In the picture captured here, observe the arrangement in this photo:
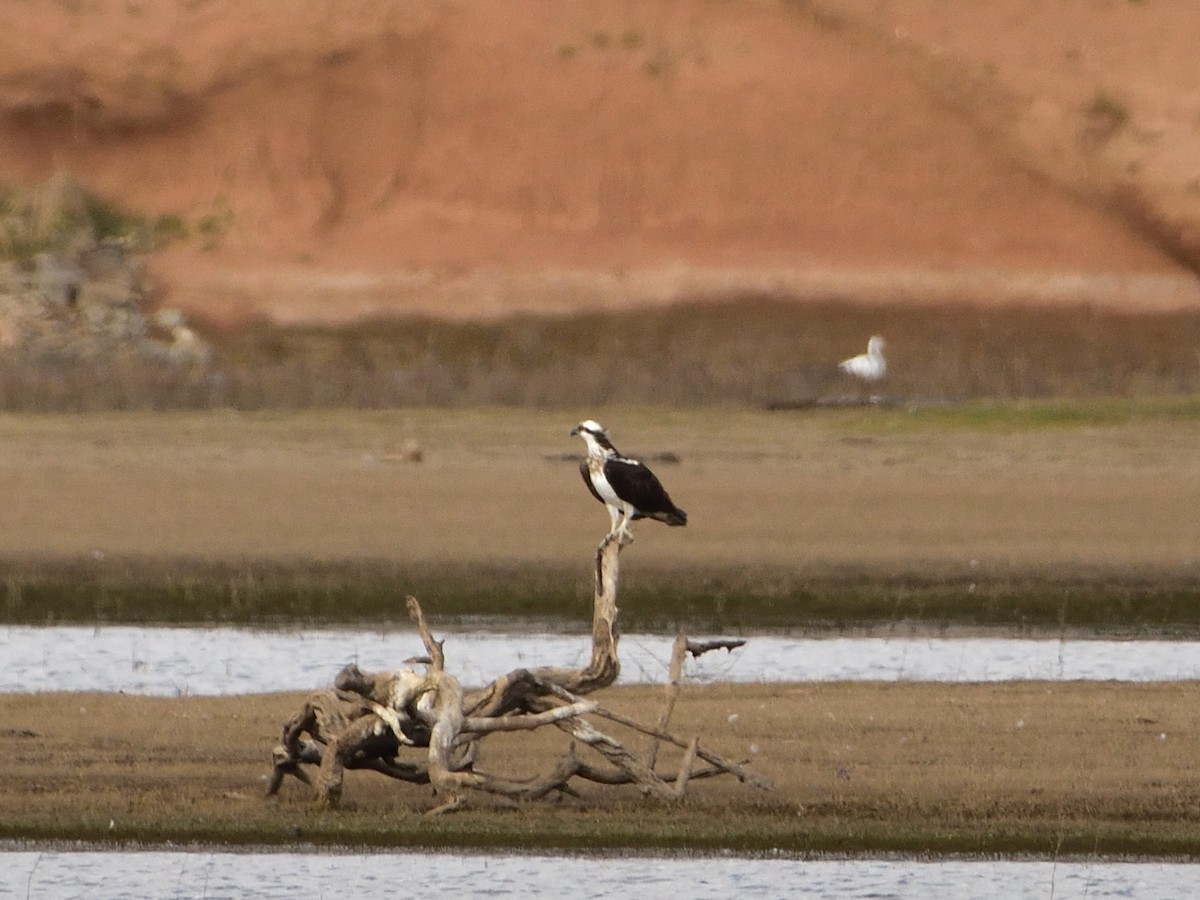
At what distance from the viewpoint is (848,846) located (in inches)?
338

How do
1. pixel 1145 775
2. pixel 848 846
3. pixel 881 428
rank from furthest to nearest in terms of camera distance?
pixel 881 428
pixel 1145 775
pixel 848 846

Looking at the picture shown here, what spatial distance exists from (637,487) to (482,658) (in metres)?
3.59

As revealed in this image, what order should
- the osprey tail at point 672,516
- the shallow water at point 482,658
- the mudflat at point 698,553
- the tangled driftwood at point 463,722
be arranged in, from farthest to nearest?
the shallow water at point 482,658 < the osprey tail at point 672,516 < the mudflat at point 698,553 < the tangled driftwood at point 463,722

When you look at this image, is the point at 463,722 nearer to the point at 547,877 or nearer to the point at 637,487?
the point at 547,877

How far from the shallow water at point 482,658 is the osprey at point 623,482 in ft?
7.60

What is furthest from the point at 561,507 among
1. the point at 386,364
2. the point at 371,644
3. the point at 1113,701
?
the point at 386,364

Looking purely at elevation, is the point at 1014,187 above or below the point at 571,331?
above

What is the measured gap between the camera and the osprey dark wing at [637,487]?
10.1m

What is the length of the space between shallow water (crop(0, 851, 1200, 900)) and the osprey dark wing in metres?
2.13

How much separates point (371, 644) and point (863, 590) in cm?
373

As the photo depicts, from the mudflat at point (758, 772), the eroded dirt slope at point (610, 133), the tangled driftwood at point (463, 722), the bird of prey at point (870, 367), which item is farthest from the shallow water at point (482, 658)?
the eroded dirt slope at point (610, 133)

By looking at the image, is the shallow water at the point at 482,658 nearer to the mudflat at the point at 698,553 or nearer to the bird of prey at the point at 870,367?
the mudflat at the point at 698,553

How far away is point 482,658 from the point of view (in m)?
13.5

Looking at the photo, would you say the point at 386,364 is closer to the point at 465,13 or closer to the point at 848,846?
the point at 465,13
